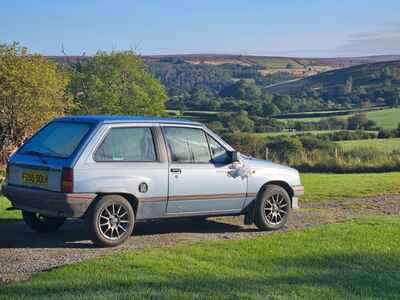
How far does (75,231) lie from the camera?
415 inches

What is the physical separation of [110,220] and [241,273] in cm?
227

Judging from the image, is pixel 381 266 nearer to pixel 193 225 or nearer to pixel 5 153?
pixel 193 225

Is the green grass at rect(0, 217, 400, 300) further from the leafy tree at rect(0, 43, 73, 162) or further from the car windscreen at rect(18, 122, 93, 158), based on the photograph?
the leafy tree at rect(0, 43, 73, 162)

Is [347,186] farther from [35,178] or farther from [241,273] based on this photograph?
[241,273]

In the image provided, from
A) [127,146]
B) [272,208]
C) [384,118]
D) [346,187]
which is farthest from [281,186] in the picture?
[384,118]

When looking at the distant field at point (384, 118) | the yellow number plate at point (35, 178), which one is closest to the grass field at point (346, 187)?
the yellow number plate at point (35, 178)

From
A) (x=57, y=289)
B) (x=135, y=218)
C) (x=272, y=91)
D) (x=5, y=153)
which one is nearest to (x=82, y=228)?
(x=135, y=218)

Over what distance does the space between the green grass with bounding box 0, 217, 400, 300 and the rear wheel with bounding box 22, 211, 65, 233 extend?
2110 mm

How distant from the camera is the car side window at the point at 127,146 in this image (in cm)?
945

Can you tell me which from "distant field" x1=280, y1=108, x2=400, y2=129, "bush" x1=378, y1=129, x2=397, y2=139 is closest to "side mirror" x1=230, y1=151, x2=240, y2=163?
"bush" x1=378, y1=129, x2=397, y2=139

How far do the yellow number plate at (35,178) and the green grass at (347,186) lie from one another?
679cm

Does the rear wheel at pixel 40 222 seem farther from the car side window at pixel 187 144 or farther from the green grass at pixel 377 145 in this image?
the green grass at pixel 377 145

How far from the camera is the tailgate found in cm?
910

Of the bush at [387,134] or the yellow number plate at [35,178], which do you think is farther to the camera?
the bush at [387,134]
